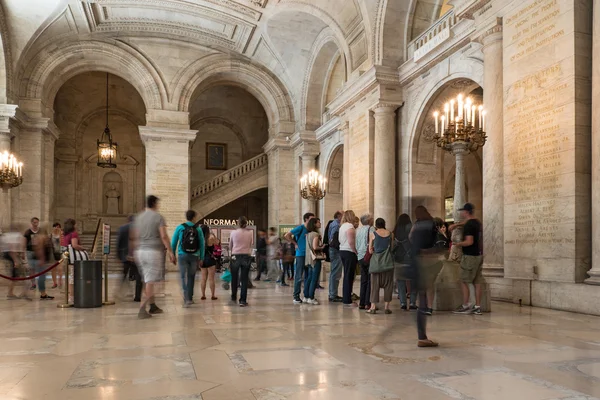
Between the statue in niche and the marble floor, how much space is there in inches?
663

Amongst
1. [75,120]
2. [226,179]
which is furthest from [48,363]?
[75,120]

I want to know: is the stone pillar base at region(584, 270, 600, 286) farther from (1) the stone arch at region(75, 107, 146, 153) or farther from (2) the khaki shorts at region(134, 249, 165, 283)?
(1) the stone arch at region(75, 107, 146, 153)

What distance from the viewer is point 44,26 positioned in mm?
15773

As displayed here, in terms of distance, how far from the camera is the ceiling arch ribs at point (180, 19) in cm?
1570

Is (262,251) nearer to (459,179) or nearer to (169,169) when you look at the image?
(169,169)

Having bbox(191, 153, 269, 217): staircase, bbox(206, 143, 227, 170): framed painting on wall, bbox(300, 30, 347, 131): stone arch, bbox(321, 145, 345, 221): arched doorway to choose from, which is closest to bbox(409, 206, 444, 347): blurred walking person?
bbox(321, 145, 345, 221): arched doorway

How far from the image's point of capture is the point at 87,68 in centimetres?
1803

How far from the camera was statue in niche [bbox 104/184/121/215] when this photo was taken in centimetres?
2277

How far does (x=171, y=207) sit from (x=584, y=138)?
552 inches

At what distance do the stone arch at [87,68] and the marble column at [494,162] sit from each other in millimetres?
12706

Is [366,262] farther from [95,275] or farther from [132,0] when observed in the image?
[132,0]

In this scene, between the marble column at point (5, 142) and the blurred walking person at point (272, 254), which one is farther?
the marble column at point (5, 142)

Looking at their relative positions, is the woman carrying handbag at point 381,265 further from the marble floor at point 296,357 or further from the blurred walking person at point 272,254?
the blurred walking person at point 272,254

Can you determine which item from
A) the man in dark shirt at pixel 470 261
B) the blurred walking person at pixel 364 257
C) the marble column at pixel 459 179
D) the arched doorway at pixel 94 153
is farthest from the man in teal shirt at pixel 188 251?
the arched doorway at pixel 94 153
